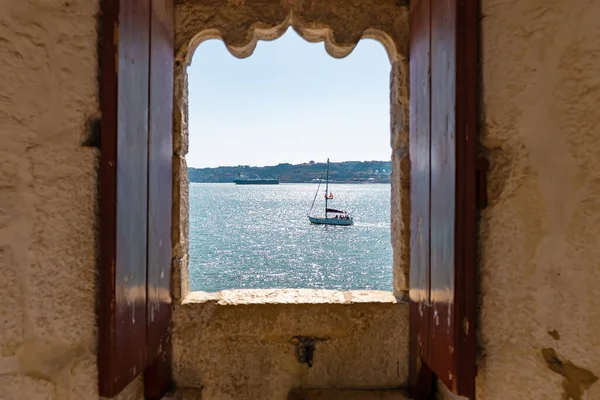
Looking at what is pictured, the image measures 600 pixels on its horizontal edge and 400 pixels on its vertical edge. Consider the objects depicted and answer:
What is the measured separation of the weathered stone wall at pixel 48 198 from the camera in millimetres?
836

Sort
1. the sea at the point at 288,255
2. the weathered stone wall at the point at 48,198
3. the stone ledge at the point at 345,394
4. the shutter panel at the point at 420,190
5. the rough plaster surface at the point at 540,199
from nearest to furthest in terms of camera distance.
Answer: the rough plaster surface at the point at 540,199
the weathered stone wall at the point at 48,198
the shutter panel at the point at 420,190
the stone ledge at the point at 345,394
the sea at the point at 288,255

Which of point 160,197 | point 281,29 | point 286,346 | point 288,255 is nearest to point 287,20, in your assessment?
point 281,29

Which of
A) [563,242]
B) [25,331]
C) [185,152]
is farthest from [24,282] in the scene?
[563,242]

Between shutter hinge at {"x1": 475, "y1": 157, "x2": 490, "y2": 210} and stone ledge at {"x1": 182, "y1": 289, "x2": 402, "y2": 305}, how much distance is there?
0.77m

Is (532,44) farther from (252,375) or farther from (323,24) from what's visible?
(252,375)

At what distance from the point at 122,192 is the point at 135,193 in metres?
0.10

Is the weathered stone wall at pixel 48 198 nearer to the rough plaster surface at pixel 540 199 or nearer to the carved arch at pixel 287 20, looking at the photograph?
the carved arch at pixel 287 20

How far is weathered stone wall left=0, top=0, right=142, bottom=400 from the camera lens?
836 mm

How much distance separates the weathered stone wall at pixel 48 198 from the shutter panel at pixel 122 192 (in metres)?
0.04

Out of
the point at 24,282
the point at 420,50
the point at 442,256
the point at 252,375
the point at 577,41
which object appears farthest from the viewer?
the point at 252,375

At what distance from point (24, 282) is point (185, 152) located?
2.86 feet

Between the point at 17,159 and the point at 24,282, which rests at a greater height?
the point at 17,159

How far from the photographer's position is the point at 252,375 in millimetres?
1543

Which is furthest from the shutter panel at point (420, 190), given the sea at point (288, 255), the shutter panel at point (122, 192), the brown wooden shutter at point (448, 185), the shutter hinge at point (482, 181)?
the sea at point (288, 255)
